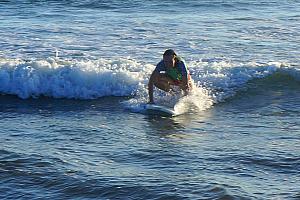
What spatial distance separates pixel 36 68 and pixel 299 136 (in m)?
5.92

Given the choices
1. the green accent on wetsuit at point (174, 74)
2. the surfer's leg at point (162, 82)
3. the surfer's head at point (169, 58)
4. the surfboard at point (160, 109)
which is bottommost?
the surfboard at point (160, 109)

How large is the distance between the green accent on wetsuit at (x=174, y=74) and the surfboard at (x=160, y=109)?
0.78 meters

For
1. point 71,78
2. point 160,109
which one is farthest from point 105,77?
point 160,109

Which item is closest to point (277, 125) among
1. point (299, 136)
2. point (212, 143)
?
point (299, 136)

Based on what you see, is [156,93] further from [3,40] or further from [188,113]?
[3,40]

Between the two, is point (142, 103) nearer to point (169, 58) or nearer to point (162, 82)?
point (162, 82)

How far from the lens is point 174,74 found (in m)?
11.9

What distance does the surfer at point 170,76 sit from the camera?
11750mm

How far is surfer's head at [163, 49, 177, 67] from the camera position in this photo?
11.6 metres

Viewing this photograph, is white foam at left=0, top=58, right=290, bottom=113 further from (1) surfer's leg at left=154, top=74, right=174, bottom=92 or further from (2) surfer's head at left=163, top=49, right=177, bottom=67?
(2) surfer's head at left=163, top=49, right=177, bottom=67

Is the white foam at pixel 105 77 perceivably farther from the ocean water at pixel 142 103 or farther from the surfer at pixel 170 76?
the surfer at pixel 170 76

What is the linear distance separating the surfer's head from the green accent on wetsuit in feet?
0.25

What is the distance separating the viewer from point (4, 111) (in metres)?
11.7

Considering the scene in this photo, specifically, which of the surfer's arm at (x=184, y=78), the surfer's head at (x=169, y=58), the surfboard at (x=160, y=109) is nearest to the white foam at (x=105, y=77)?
the surfer's arm at (x=184, y=78)
